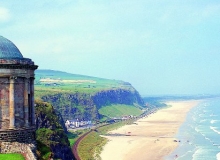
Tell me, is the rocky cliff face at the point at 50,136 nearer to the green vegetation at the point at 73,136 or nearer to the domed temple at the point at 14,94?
the domed temple at the point at 14,94

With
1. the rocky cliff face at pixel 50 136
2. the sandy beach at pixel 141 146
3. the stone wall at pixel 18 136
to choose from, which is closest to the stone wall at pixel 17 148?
the stone wall at pixel 18 136

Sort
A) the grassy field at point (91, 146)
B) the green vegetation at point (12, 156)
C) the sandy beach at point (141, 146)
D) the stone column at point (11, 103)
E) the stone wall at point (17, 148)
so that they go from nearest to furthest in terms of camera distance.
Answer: the green vegetation at point (12, 156) → the stone wall at point (17, 148) → the stone column at point (11, 103) → the grassy field at point (91, 146) → the sandy beach at point (141, 146)

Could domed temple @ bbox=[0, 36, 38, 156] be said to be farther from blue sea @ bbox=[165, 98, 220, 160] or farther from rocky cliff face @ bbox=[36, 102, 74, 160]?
blue sea @ bbox=[165, 98, 220, 160]

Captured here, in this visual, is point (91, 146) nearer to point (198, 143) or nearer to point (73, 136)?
point (73, 136)

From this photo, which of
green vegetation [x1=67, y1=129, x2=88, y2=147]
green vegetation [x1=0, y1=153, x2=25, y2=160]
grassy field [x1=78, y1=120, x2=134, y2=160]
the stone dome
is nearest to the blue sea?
grassy field [x1=78, y1=120, x2=134, y2=160]

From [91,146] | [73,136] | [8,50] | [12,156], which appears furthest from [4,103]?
[73,136]

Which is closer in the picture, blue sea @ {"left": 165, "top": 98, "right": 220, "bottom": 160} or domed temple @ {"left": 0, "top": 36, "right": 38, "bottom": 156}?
domed temple @ {"left": 0, "top": 36, "right": 38, "bottom": 156}

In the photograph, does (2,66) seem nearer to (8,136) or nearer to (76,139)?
(8,136)

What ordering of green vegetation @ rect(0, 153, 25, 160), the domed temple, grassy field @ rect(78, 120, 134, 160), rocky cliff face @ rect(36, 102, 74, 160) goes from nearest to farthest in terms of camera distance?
1. green vegetation @ rect(0, 153, 25, 160)
2. the domed temple
3. rocky cliff face @ rect(36, 102, 74, 160)
4. grassy field @ rect(78, 120, 134, 160)
